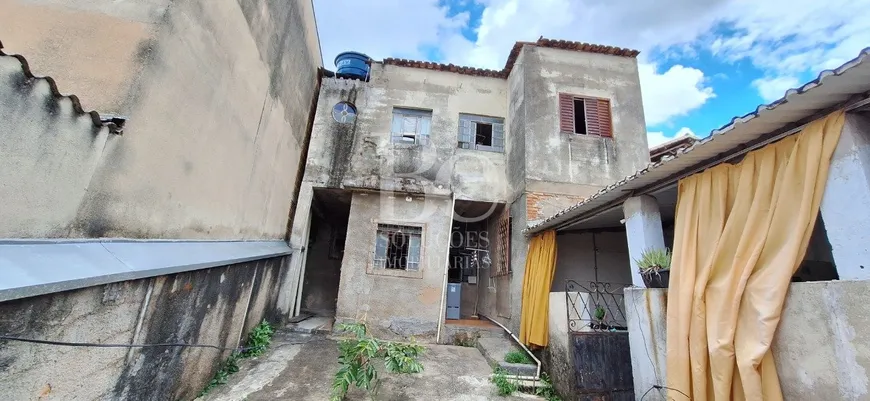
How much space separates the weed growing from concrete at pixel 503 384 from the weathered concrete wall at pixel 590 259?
8.11 feet

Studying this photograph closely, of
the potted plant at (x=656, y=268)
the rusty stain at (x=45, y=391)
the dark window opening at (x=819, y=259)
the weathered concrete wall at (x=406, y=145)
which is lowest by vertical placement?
the rusty stain at (x=45, y=391)

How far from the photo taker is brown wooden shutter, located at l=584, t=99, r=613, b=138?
851 cm

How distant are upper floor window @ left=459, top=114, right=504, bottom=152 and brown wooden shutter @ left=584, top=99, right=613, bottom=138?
229cm

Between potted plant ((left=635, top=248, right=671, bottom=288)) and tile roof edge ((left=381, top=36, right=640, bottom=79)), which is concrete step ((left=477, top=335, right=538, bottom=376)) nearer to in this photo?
potted plant ((left=635, top=248, right=671, bottom=288))

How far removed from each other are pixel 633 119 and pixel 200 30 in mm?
9409

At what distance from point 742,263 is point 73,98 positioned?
5.58 metres

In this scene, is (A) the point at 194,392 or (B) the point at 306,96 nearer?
(A) the point at 194,392

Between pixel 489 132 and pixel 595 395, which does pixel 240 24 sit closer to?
pixel 489 132

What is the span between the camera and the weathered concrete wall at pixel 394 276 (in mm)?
7371

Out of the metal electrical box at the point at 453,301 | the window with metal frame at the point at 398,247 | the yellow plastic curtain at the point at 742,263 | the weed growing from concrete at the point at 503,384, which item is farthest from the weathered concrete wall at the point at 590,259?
the yellow plastic curtain at the point at 742,263

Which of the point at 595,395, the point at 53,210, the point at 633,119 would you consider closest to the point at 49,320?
the point at 53,210

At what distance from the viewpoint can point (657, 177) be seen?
396 cm

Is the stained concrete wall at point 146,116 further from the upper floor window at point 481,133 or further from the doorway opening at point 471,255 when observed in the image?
the doorway opening at point 471,255

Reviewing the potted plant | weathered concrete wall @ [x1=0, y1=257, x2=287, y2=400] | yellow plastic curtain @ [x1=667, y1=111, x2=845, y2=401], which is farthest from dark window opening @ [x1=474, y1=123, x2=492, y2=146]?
weathered concrete wall @ [x1=0, y1=257, x2=287, y2=400]
